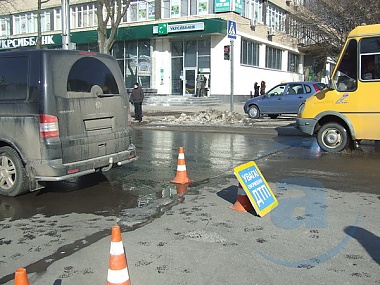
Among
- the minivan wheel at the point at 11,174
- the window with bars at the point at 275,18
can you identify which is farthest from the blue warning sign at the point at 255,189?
the window with bars at the point at 275,18

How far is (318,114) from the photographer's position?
10703 millimetres

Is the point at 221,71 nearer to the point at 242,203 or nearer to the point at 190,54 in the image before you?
the point at 190,54

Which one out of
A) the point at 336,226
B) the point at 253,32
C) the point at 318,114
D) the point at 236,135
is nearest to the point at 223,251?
the point at 336,226

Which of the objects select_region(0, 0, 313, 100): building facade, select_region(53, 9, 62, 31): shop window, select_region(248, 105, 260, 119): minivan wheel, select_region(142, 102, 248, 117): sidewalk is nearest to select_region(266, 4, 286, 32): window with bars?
select_region(0, 0, 313, 100): building facade

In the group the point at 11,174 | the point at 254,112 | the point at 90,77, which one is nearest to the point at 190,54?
the point at 254,112

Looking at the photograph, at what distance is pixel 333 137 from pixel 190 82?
82.9 feet

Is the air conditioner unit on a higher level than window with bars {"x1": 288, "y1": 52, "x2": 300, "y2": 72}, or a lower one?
higher

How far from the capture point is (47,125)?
19.4 ft

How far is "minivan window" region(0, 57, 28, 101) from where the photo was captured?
20.2 ft

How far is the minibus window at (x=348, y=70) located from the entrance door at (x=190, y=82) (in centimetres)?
2493

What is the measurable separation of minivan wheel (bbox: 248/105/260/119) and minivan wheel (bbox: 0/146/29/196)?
50.0 ft

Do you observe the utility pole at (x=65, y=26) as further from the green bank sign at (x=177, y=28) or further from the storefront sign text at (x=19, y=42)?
the storefront sign text at (x=19, y=42)

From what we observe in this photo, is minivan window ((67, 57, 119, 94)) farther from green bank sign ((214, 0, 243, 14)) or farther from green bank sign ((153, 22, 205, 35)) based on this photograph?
green bank sign ((214, 0, 243, 14))

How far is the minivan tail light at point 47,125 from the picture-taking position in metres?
5.90
